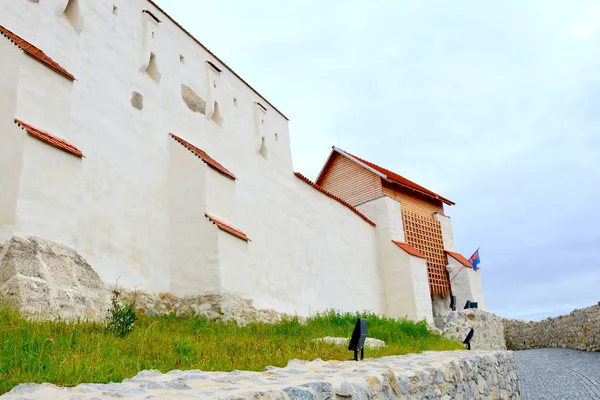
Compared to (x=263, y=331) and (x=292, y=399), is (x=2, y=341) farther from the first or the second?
(x=263, y=331)

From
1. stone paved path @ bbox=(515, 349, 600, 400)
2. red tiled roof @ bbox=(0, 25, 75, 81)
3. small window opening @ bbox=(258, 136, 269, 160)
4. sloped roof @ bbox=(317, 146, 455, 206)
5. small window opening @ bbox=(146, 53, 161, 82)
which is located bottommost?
stone paved path @ bbox=(515, 349, 600, 400)

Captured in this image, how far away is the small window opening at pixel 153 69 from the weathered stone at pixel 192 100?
0.81 meters

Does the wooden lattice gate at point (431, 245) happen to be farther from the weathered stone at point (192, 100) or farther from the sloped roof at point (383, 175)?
the weathered stone at point (192, 100)

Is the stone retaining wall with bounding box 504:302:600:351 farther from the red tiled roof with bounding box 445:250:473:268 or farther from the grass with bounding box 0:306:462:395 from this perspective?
the grass with bounding box 0:306:462:395

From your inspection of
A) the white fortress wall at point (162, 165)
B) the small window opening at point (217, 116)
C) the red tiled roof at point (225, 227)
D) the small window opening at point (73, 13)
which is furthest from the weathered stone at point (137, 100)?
the red tiled roof at point (225, 227)

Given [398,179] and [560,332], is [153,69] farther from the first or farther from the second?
[560,332]

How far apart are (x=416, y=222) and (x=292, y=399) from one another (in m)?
18.4

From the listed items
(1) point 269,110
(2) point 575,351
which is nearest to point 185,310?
(1) point 269,110

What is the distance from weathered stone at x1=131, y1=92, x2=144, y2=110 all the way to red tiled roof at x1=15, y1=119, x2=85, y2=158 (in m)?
2.74

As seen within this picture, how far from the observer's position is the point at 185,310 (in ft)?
29.3

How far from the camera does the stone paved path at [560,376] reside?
32.5ft

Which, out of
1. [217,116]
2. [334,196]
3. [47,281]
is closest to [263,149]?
[217,116]

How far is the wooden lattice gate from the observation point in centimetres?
1995

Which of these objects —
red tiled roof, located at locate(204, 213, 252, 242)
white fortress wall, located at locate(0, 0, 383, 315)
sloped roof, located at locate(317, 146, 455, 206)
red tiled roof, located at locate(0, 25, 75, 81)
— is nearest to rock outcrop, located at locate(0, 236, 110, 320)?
white fortress wall, located at locate(0, 0, 383, 315)
